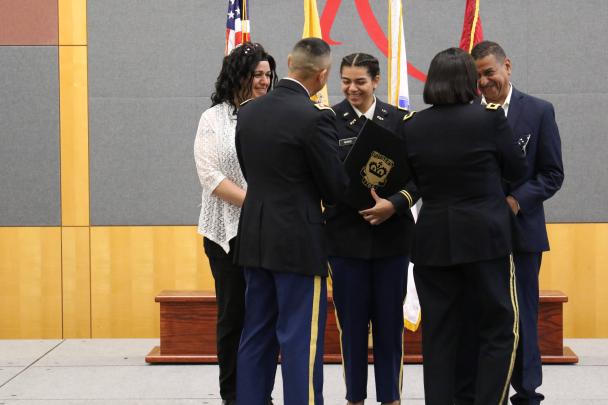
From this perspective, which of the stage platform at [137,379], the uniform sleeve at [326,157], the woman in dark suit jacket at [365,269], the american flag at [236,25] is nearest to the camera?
the uniform sleeve at [326,157]

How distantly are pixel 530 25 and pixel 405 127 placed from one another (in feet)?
8.38

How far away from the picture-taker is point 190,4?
5570 millimetres

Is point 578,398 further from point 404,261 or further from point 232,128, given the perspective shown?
point 232,128

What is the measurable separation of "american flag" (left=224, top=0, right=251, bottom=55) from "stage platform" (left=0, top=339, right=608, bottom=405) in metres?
1.76

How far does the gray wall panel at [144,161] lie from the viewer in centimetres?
557

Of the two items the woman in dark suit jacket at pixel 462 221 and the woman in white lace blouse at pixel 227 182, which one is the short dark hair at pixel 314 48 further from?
the woman in white lace blouse at pixel 227 182

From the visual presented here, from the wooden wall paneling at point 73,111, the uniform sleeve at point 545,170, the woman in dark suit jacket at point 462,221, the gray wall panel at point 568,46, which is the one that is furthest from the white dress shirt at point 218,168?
the gray wall panel at point 568,46

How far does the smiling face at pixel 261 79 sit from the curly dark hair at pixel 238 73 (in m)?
0.01

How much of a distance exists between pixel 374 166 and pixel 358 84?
0.39m

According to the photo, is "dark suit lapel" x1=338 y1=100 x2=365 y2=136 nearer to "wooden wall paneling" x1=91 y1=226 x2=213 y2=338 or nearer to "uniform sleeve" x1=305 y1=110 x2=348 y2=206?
"uniform sleeve" x1=305 y1=110 x2=348 y2=206

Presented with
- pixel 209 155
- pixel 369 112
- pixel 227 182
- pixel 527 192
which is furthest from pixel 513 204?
pixel 209 155

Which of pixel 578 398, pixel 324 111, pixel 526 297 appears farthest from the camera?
pixel 578 398

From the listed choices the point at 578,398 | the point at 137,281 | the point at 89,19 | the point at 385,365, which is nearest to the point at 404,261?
the point at 385,365

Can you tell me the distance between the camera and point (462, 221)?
3223mm
